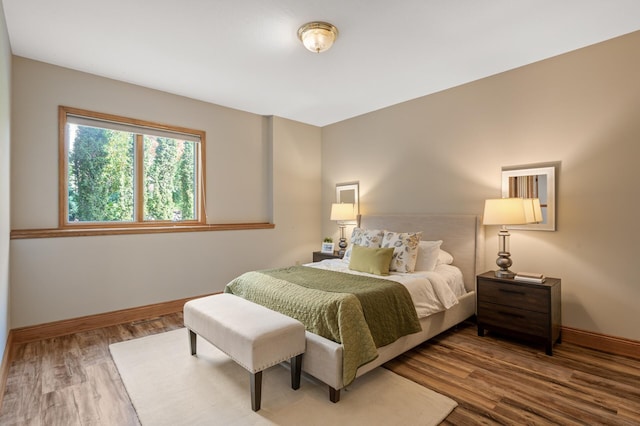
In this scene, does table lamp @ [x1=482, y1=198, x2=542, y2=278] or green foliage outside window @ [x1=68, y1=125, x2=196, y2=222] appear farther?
green foliage outside window @ [x1=68, y1=125, x2=196, y2=222]

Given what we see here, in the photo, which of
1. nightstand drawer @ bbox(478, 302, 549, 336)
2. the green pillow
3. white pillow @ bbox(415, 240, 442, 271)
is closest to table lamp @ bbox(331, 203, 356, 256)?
the green pillow

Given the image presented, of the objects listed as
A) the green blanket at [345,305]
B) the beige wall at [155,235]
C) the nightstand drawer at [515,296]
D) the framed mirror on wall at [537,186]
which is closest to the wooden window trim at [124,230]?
the beige wall at [155,235]

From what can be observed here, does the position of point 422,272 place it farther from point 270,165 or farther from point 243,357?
point 270,165

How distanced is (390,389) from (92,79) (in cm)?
415

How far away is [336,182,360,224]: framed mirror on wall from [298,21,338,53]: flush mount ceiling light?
2.52 metres

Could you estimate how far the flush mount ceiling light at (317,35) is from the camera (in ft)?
8.25

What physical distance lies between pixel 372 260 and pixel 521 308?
1369mm

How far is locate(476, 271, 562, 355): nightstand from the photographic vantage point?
8.87 feet

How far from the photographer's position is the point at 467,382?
2287mm

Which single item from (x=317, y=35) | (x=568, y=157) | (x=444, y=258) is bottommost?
(x=444, y=258)

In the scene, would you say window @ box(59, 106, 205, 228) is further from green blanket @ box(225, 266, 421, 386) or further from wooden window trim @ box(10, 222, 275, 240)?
green blanket @ box(225, 266, 421, 386)

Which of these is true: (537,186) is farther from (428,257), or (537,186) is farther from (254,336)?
(254,336)

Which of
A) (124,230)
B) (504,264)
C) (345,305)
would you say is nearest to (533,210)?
(504,264)

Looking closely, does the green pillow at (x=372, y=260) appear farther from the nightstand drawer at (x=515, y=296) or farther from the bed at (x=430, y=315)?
the nightstand drawer at (x=515, y=296)
